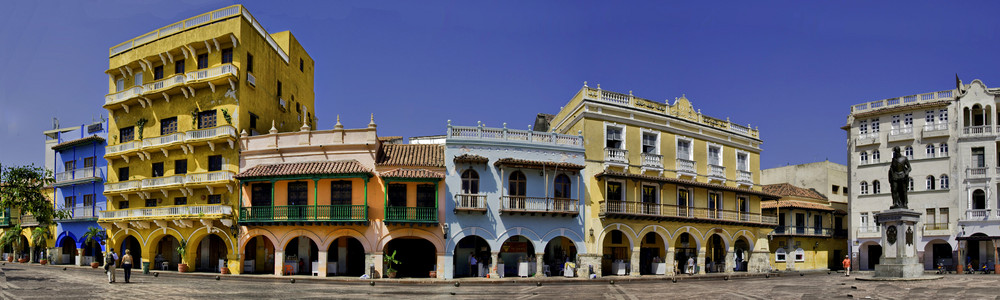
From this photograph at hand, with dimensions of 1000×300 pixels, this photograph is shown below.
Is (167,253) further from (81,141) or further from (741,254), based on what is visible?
(741,254)

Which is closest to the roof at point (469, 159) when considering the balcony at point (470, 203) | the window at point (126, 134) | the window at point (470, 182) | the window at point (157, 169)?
the window at point (470, 182)

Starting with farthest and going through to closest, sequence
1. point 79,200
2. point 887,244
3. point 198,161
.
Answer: point 79,200 < point 198,161 < point 887,244

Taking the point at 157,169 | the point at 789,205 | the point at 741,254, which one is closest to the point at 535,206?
the point at 741,254

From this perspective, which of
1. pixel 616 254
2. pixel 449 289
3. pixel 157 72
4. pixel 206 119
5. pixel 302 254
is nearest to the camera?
pixel 449 289

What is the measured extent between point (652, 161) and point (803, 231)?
1823 cm

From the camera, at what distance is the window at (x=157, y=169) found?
3941 cm

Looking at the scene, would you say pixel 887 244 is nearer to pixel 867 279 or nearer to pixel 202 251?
pixel 867 279

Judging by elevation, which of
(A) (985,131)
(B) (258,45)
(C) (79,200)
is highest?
(B) (258,45)

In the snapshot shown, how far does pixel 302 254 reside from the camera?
120 feet

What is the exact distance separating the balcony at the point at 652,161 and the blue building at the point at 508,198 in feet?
13.0

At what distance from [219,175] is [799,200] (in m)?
39.0

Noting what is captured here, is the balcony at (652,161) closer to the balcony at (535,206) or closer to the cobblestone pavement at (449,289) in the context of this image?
→ the balcony at (535,206)

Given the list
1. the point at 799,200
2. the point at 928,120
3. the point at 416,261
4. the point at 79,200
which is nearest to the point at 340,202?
the point at 416,261

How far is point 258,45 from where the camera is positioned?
39.1 m
